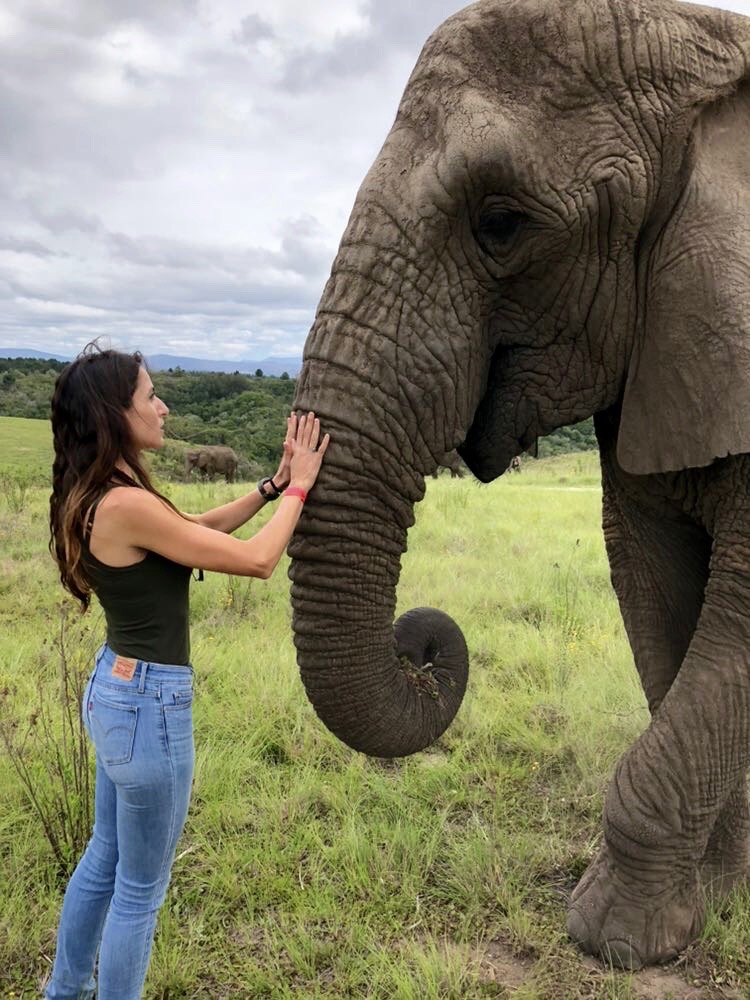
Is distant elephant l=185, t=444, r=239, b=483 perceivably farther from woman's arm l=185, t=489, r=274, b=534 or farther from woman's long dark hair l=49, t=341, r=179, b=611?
woman's long dark hair l=49, t=341, r=179, b=611

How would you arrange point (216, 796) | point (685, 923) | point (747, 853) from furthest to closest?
point (216, 796) → point (747, 853) → point (685, 923)

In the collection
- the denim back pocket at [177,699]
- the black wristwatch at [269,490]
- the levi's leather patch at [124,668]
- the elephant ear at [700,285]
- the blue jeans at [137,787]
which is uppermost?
the elephant ear at [700,285]

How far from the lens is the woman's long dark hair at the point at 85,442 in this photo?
2299 mm

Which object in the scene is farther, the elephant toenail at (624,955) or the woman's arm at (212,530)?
the elephant toenail at (624,955)

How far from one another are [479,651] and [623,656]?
0.98 m

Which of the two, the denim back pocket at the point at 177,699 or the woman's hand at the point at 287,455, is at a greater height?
the woman's hand at the point at 287,455

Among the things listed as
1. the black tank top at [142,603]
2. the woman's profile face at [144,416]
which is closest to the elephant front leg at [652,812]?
the black tank top at [142,603]

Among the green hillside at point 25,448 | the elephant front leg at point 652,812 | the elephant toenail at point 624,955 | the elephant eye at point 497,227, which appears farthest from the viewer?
the green hillside at point 25,448

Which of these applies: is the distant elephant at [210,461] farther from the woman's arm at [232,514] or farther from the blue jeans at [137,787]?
the blue jeans at [137,787]

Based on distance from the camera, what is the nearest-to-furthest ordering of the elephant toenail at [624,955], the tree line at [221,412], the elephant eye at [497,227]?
1. the elephant eye at [497,227]
2. the elephant toenail at [624,955]
3. the tree line at [221,412]

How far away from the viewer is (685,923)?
300cm

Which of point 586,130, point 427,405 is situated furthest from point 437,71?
point 427,405

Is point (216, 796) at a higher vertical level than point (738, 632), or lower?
lower

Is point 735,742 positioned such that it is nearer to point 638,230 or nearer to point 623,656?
point 638,230
